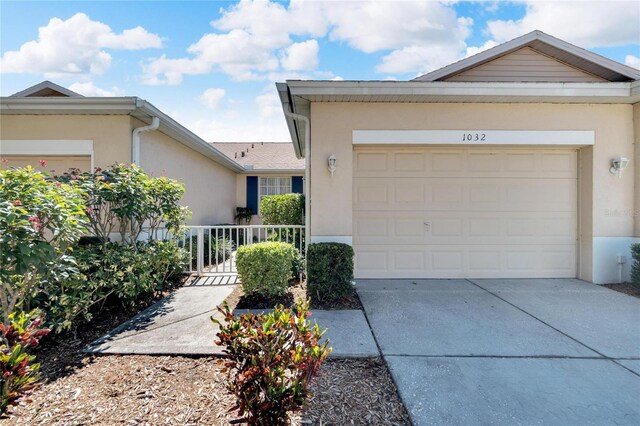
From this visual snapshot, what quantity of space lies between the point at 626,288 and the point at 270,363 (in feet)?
22.9

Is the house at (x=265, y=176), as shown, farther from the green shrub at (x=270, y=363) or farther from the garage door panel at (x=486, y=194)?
the green shrub at (x=270, y=363)

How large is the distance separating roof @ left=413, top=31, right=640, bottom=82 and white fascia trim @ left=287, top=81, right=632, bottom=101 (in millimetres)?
750

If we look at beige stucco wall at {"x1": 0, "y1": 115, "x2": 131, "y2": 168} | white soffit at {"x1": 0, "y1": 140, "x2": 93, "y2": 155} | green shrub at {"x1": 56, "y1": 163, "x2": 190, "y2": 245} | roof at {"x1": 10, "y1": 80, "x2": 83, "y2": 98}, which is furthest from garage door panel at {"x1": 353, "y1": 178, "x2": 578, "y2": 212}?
roof at {"x1": 10, "y1": 80, "x2": 83, "y2": 98}

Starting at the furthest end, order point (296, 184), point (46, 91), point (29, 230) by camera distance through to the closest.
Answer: point (296, 184)
point (46, 91)
point (29, 230)

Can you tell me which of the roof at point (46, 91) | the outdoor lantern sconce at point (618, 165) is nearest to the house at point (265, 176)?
the roof at point (46, 91)

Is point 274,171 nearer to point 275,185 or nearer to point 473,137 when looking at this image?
point 275,185

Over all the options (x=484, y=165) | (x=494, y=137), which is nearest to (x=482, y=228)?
(x=484, y=165)

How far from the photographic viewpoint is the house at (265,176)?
41.6 ft

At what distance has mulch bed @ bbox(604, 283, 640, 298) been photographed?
5.17 m

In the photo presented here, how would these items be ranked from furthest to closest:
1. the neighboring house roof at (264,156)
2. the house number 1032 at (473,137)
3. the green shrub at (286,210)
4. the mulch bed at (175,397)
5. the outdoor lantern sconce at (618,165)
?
the neighboring house roof at (264,156), the green shrub at (286,210), the house number 1032 at (473,137), the outdoor lantern sconce at (618,165), the mulch bed at (175,397)

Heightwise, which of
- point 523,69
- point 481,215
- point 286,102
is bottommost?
point 481,215

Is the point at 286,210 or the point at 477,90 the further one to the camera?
the point at 286,210

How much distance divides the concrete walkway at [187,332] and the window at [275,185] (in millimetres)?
8494

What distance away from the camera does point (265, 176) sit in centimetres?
1316
